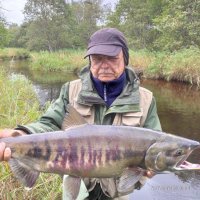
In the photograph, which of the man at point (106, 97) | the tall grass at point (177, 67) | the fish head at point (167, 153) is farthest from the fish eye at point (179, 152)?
the tall grass at point (177, 67)

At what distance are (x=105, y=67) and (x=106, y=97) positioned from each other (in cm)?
26

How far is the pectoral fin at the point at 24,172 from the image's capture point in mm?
2799

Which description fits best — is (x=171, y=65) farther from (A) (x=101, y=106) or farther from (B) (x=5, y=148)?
(B) (x=5, y=148)

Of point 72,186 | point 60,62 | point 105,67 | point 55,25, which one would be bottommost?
point 60,62

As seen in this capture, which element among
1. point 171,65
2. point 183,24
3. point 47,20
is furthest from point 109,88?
point 47,20

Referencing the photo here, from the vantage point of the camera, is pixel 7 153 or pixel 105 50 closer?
pixel 7 153

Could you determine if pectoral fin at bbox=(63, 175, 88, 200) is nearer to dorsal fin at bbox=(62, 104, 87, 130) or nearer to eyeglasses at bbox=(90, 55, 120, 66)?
dorsal fin at bbox=(62, 104, 87, 130)

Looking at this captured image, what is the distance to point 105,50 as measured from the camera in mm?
3215

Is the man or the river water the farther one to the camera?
the river water

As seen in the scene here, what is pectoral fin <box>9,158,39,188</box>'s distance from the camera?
2799mm

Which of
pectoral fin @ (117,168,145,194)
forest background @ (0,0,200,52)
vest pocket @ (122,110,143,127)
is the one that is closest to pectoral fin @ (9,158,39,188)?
pectoral fin @ (117,168,145,194)

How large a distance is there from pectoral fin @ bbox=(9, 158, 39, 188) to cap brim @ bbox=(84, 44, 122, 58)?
41.8 inches

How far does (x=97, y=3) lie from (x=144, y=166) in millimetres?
52648

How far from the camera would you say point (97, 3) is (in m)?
53.6
